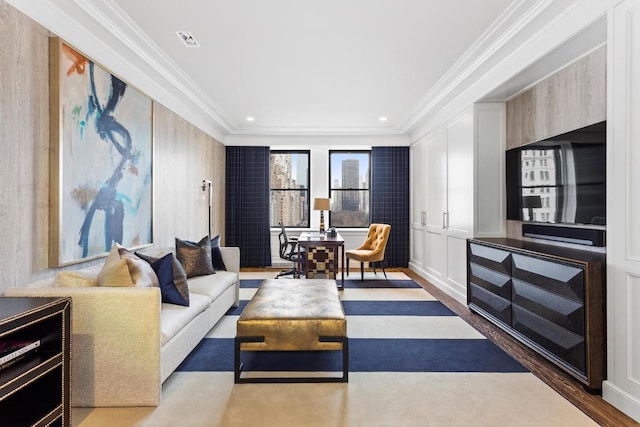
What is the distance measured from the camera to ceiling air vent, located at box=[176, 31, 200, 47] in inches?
118

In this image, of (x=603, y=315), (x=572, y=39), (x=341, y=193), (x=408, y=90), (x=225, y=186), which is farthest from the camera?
(x=341, y=193)

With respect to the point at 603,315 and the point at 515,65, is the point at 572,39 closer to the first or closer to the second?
the point at 515,65

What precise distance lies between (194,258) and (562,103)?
3798mm

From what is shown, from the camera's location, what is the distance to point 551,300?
8.39 feet

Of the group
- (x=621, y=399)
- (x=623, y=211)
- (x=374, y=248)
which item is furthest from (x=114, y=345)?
(x=374, y=248)

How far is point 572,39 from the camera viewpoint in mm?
2561

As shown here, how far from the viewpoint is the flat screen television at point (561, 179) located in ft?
8.36

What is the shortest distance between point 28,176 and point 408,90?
3.94m

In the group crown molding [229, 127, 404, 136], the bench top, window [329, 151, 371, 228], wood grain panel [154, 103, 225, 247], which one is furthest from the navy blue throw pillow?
window [329, 151, 371, 228]

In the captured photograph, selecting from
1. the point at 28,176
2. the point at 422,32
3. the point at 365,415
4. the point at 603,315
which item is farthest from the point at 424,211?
the point at 28,176

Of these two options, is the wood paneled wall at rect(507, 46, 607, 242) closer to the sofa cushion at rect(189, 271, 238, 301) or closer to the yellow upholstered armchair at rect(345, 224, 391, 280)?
the yellow upholstered armchair at rect(345, 224, 391, 280)

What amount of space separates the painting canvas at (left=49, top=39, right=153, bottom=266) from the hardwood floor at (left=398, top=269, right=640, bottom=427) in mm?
3447

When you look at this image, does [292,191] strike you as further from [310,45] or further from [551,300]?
[551,300]

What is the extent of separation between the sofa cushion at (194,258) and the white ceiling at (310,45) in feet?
6.11
